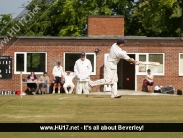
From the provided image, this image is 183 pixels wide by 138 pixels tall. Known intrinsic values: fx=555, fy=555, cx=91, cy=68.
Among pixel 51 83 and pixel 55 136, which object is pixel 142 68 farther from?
pixel 55 136

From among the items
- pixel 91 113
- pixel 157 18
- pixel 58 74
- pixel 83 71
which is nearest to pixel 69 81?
pixel 58 74

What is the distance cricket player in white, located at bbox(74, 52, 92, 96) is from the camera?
22.8 metres

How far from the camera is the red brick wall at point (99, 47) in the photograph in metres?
34.5

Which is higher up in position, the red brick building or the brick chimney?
the brick chimney

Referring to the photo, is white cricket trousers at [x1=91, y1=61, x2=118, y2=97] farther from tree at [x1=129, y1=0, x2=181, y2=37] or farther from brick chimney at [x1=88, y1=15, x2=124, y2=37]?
tree at [x1=129, y1=0, x2=181, y2=37]

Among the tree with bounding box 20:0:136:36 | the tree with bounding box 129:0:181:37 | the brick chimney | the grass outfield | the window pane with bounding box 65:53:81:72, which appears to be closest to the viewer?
the grass outfield

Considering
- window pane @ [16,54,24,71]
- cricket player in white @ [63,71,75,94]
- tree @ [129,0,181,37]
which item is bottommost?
cricket player in white @ [63,71,75,94]

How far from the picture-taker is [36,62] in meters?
34.8

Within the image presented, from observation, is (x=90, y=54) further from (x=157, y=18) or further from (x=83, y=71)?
(x=157, y=18)

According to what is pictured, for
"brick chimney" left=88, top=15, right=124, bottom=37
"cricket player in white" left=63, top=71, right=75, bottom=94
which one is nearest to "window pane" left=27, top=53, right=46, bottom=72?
"cricket player in white" left=63, top=71, right=75, bottom=94

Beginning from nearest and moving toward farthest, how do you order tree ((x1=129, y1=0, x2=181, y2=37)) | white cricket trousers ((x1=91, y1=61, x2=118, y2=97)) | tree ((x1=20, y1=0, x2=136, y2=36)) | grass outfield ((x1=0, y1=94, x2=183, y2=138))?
grass outfield ((x1=0, y1=94, x2=183, y2=138)) → white cricket trousers ((x1=91, y1=61, x2=118, y2=97)) → tree ((x1=129, y1=0, x2=181, y2=37)) → tree ((x1=20, y1=0, x2=136, y2=36))

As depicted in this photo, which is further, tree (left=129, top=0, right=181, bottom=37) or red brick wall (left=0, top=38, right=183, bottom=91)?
tree (left=129, top=0, right=181, bottom=37)

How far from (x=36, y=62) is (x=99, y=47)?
407 cm

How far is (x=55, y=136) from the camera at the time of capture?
34.6 ft
